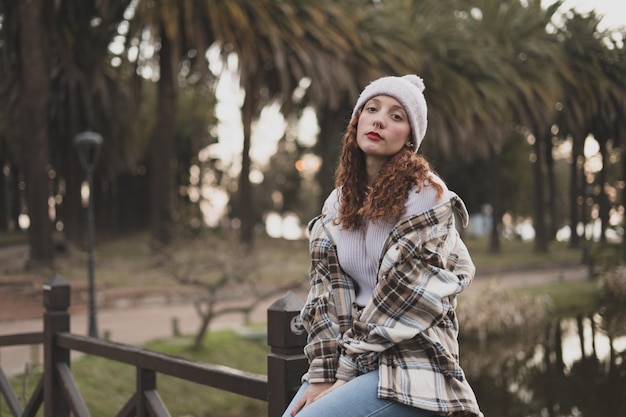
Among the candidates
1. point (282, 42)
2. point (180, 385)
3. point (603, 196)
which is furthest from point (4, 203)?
point (603, 196)

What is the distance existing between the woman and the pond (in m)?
9.18

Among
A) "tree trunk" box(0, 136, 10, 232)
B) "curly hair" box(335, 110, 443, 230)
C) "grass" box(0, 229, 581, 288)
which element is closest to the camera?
"curly hair" box(335, 110, 443, 230)

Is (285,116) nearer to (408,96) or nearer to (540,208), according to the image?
(540,208)

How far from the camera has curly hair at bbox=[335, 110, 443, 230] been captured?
85.7 inches

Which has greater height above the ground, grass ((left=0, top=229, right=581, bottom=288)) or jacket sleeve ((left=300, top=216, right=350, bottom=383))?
jacket sleeve ((left=300, top=216, right=350, bottom=383))

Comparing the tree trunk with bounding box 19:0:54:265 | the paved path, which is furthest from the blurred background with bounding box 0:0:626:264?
the paved path

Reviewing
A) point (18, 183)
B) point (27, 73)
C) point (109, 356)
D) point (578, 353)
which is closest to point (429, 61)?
point (27, 73)

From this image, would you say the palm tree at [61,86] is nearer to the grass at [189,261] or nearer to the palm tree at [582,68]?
the grass at [189,261]

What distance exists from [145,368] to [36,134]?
15.6 m

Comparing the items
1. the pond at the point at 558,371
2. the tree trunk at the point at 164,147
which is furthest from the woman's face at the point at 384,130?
the tree trunk at the point at 164,147

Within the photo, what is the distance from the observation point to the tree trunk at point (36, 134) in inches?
684

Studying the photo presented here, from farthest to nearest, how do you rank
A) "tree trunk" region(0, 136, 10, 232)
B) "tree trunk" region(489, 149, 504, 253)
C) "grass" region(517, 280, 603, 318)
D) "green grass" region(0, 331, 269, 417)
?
"tree trunk" region(0, 136, 10, 232), "tree trunk" region(489, 149, 504, 253), "grass" region(517, 280, 603, 318), "green grass" region(0, 331, 269, 417)

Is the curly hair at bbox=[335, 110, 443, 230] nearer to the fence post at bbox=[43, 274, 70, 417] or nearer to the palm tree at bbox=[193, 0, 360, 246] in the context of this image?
the fence post at bbox=[43, 274, 70, 417]

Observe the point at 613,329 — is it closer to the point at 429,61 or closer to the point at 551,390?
the point at 551,390
